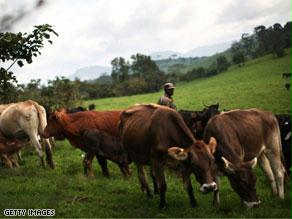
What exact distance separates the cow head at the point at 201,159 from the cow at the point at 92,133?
4.49 m

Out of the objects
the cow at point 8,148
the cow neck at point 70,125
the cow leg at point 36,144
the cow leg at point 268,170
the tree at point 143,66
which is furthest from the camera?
the tree at point 143,66

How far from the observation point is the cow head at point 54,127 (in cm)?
1423

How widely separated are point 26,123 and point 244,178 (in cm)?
817

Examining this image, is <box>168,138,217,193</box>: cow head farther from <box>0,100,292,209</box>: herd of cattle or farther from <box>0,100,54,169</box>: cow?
<box>0,100,54,169</box>: cow

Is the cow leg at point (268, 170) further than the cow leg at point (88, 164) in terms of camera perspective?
No

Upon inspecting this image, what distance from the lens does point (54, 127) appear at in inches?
563

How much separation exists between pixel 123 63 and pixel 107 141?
91494mm

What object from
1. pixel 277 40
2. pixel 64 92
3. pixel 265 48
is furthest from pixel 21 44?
pixel 265 48

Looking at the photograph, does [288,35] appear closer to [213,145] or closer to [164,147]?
[164,147]

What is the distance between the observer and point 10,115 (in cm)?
1480

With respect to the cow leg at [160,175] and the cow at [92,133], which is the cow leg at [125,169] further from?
the cow leg at [160,175]

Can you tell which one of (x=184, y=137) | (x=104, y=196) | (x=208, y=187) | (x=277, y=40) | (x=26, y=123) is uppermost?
(x=277, y=40)

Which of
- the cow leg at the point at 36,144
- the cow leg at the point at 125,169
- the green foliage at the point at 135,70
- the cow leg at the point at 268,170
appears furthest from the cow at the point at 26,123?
the green foliage at the point at 135,70

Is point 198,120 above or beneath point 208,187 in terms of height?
above
